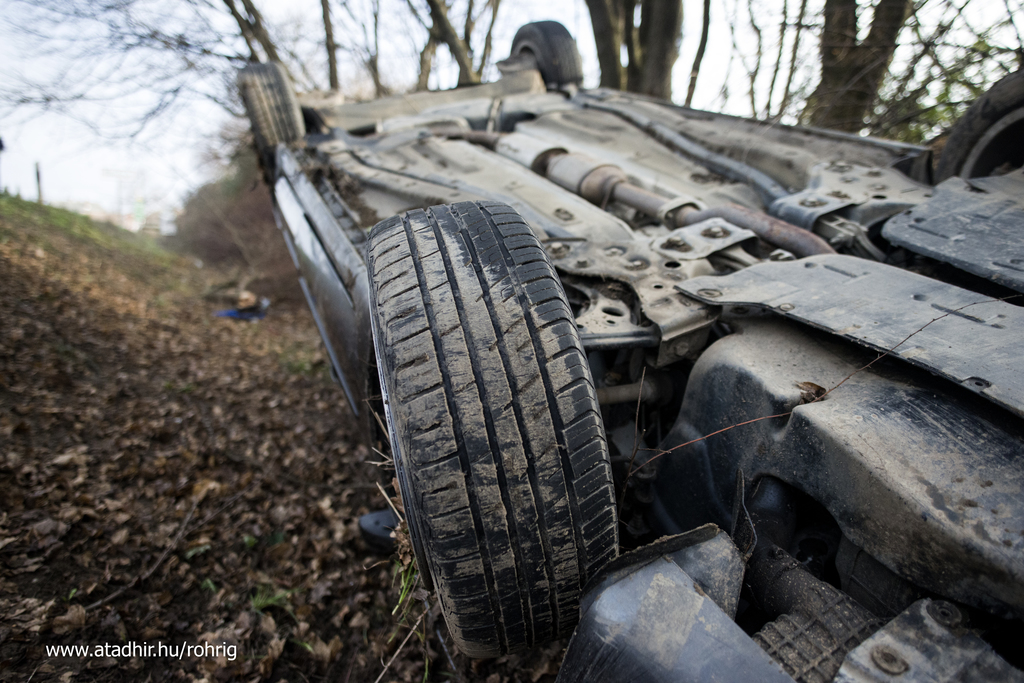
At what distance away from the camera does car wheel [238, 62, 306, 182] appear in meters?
3.99

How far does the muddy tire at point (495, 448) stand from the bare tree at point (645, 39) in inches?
302

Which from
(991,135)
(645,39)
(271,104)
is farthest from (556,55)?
(645,39)

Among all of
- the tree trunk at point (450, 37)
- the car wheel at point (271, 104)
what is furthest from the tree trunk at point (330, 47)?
the car wheel at point (271, 104)

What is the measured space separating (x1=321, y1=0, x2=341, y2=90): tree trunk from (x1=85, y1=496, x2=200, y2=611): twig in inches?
401

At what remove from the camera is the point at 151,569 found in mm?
2416

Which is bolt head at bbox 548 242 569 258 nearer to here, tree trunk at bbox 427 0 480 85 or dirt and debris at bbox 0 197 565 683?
dirt and debris at bbox 0 197 565 683

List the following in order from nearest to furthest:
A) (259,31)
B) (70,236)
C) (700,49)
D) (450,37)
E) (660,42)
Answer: (70,236) → (660,42) → (700,49) → (450,37) → (259,31)

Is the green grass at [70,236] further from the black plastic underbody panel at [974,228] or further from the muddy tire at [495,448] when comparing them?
the black plastic underbody panel at [974,228]

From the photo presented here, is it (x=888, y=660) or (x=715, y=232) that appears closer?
(x=888, y=660)

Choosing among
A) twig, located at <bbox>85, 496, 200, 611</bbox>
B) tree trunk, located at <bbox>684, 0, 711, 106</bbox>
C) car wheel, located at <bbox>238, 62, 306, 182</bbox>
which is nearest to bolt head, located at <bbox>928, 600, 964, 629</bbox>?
twig, located at <bbox>85, 496, 200, 611</bbox>

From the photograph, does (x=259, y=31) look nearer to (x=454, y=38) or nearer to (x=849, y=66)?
(x=454, y=38)

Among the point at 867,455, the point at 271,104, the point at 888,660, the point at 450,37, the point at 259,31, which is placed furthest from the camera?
the point at 259,31

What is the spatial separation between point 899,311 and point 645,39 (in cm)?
792

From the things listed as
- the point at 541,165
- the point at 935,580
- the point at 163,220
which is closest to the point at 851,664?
the point at 935,580
